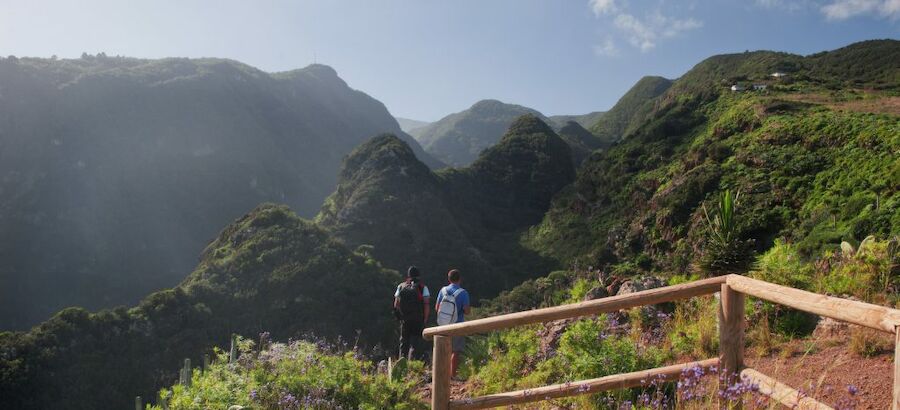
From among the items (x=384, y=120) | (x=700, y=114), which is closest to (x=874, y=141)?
(x=700, y=114)

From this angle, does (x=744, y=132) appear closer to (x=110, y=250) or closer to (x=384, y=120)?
(x=110, y=250)

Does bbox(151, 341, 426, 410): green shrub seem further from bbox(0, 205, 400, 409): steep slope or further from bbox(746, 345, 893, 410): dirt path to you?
bbox(0, 205, 400, 409): steep slope

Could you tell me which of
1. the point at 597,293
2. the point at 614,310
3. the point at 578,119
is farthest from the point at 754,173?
the point at 578,119

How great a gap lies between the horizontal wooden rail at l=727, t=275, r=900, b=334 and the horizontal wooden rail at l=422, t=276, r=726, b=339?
21cm

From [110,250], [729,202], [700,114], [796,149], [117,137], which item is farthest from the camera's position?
[117,137]

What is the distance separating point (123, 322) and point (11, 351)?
4184 millimetres

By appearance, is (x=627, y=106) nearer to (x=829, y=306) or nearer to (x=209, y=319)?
(x=209, y=319)

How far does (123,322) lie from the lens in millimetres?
25484

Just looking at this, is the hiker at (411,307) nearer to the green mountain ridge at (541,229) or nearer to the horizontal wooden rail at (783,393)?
the green mountain ridge at (541,229)

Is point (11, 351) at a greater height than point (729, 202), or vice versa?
point (729, 202)

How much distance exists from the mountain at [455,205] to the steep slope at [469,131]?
90292mm

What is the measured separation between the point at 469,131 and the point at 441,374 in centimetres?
16999

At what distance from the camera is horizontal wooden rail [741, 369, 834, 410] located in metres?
2.60

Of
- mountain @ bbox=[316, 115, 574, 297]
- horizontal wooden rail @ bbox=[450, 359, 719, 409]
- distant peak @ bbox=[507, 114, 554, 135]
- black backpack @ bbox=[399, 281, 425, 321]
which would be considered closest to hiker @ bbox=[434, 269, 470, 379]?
black backpack @ bbox=[399, 281, 425, 321]
